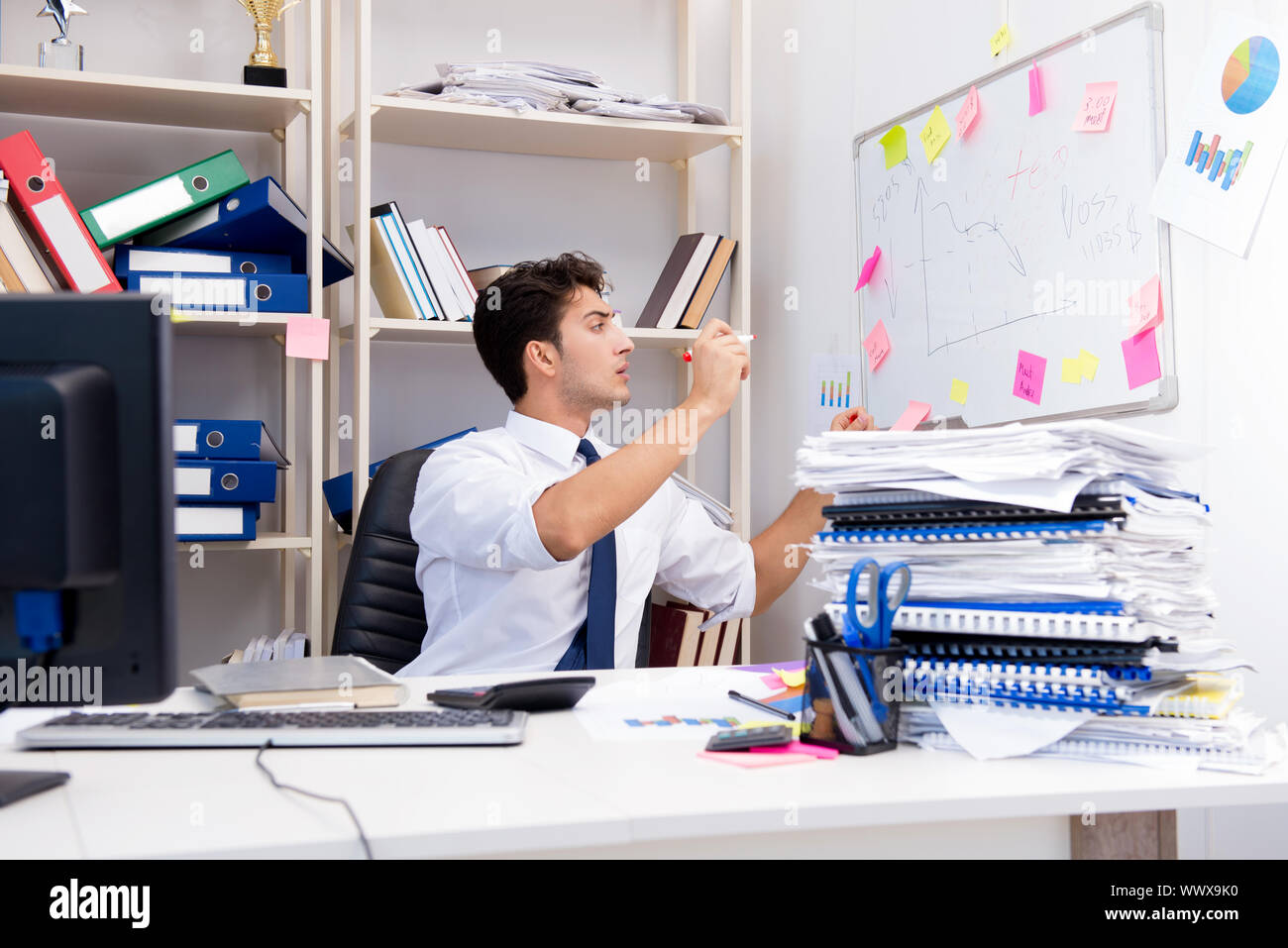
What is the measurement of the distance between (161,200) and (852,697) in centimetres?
187

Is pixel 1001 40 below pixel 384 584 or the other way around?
the other way around

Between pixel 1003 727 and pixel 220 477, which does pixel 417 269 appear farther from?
pixel 1003 727

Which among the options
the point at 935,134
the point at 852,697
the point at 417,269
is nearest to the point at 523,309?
the point at 417,269

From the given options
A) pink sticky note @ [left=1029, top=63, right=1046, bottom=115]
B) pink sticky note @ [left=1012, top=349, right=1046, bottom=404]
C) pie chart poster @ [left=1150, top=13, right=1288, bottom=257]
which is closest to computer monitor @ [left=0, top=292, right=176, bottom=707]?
pie chart poster @ [left=1150, top=13, right=1288, bottom=257]

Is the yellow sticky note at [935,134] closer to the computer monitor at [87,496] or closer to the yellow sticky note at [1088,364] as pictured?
the yellow sticky note at [1088,364]

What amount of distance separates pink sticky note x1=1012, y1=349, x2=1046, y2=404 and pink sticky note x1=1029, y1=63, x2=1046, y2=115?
41 cm

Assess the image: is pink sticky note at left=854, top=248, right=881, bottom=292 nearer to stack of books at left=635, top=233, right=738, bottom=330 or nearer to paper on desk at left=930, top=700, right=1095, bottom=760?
stack of books at left=635, top=233, right=738, bottom=330

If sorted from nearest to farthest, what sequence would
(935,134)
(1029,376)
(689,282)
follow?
(1029,376) → (935,134) → (689,282)

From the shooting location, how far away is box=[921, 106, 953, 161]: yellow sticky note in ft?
7.18

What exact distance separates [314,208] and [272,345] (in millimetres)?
435

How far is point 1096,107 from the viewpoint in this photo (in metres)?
1.81

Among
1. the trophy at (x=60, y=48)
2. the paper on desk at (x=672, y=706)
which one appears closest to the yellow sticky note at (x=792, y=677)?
the paper on desk at (x=672, y=706)

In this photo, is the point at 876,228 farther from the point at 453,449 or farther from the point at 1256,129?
the point at 453,449

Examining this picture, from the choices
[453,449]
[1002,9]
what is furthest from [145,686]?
[1002,9]
